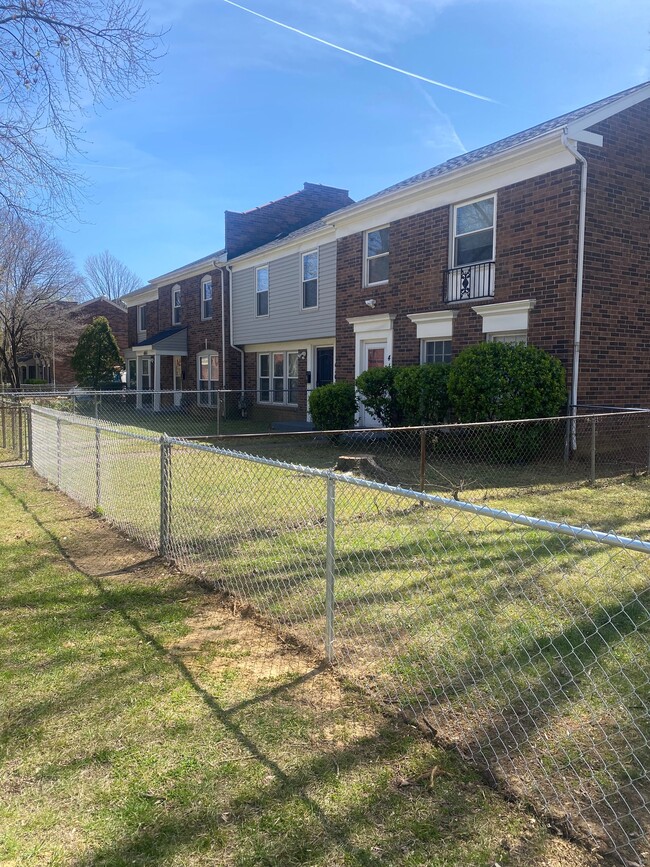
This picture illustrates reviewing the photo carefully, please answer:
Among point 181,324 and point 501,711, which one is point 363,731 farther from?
point 181,324

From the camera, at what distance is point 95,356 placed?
32.4m

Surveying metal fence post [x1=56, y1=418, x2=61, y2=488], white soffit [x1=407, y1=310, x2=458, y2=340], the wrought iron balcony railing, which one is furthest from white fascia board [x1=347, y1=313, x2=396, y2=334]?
metal fence post [x1=56, y1=418, x2=61, y2=488]

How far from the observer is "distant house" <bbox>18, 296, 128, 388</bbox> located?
113ft

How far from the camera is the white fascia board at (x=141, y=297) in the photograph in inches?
1171

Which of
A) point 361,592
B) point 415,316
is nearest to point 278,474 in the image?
point 361,592

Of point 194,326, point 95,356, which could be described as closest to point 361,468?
point 194,326

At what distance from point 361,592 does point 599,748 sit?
2082 millimetres

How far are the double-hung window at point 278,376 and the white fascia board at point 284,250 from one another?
3.11m

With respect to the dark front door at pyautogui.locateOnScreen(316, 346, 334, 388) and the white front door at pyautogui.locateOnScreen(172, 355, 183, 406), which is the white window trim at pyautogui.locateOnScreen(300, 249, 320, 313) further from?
the white front door at pyautogui.locateOnScreen(172, 355, 183, 406)

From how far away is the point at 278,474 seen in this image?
364 inches

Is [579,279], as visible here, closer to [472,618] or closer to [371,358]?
[371,358]

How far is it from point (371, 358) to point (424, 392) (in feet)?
13.8

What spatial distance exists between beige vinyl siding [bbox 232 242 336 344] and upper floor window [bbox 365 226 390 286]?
1.86 m

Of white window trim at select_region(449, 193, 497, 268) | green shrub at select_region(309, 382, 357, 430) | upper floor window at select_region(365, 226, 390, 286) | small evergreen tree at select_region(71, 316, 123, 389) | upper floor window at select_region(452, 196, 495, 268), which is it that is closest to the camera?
white window trim at select_region(449, 193, 497, 268)
